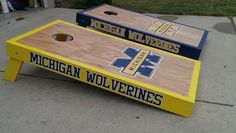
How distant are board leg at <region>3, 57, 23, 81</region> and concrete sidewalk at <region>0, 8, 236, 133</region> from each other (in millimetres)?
70

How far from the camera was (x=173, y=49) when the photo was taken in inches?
156

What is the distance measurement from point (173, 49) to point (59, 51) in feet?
5.08

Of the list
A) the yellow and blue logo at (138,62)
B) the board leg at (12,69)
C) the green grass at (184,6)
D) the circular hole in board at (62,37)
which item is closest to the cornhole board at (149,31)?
the yellow and blue logo at (138,62)

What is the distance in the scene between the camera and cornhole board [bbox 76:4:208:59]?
3.95m

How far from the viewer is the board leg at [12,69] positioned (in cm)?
327

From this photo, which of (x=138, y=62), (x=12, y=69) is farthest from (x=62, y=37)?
(x=138, y=62)

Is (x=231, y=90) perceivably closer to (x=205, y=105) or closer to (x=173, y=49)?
(x=205, y=105)

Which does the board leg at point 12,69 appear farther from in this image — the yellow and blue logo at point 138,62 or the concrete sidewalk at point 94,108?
the yellow and blue logo at point 138,62

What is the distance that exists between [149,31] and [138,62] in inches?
41.7

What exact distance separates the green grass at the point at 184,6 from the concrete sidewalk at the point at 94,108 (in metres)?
2.47

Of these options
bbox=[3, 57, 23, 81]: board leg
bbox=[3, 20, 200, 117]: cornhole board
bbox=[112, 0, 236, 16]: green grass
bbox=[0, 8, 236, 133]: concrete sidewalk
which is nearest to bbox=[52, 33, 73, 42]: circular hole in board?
bbox=[3, 20, 200, 117]: cornhole board

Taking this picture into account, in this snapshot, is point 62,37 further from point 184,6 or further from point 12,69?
point 184,6

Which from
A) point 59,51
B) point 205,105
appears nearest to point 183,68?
point 205,105

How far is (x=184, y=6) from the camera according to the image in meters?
6.65
